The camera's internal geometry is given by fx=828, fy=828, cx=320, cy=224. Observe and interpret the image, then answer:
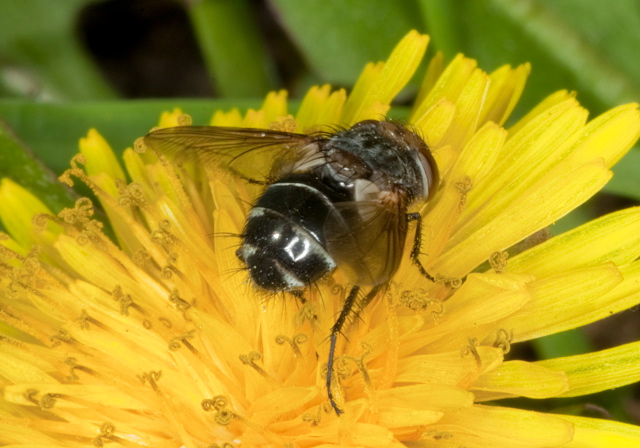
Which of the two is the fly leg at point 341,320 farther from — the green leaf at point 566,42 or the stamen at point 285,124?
the green leaf at point 566,42

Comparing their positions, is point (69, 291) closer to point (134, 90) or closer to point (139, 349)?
point (139, 349)

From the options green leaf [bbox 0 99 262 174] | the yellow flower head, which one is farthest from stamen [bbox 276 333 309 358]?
green leaf [bbox 0 99 262 174]

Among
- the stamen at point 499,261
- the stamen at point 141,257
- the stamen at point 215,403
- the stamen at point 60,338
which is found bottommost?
the stamen at point 215,403

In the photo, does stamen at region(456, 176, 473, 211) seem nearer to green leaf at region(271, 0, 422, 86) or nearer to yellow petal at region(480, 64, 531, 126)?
yellow petal at region(480, 64, 531, 126)

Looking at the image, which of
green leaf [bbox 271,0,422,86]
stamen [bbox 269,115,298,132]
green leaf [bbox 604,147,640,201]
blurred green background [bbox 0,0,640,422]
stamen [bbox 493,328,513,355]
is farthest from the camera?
green leaf [bbox 271,0,422,86]

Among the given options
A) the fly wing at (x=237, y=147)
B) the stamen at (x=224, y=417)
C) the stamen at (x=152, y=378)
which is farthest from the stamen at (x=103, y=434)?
the fly wing at (x=237, y=147)

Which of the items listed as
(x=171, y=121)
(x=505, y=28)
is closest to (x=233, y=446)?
(x=171, y=121)

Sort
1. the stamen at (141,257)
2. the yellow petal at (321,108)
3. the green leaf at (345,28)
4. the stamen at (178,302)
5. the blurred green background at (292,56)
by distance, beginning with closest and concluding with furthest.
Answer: the stamen at (178,302)
the stamen at (141,257)
the yellow petal at (321,108)
the blurred green background at (292,56)
the green leaf at (345,28)
